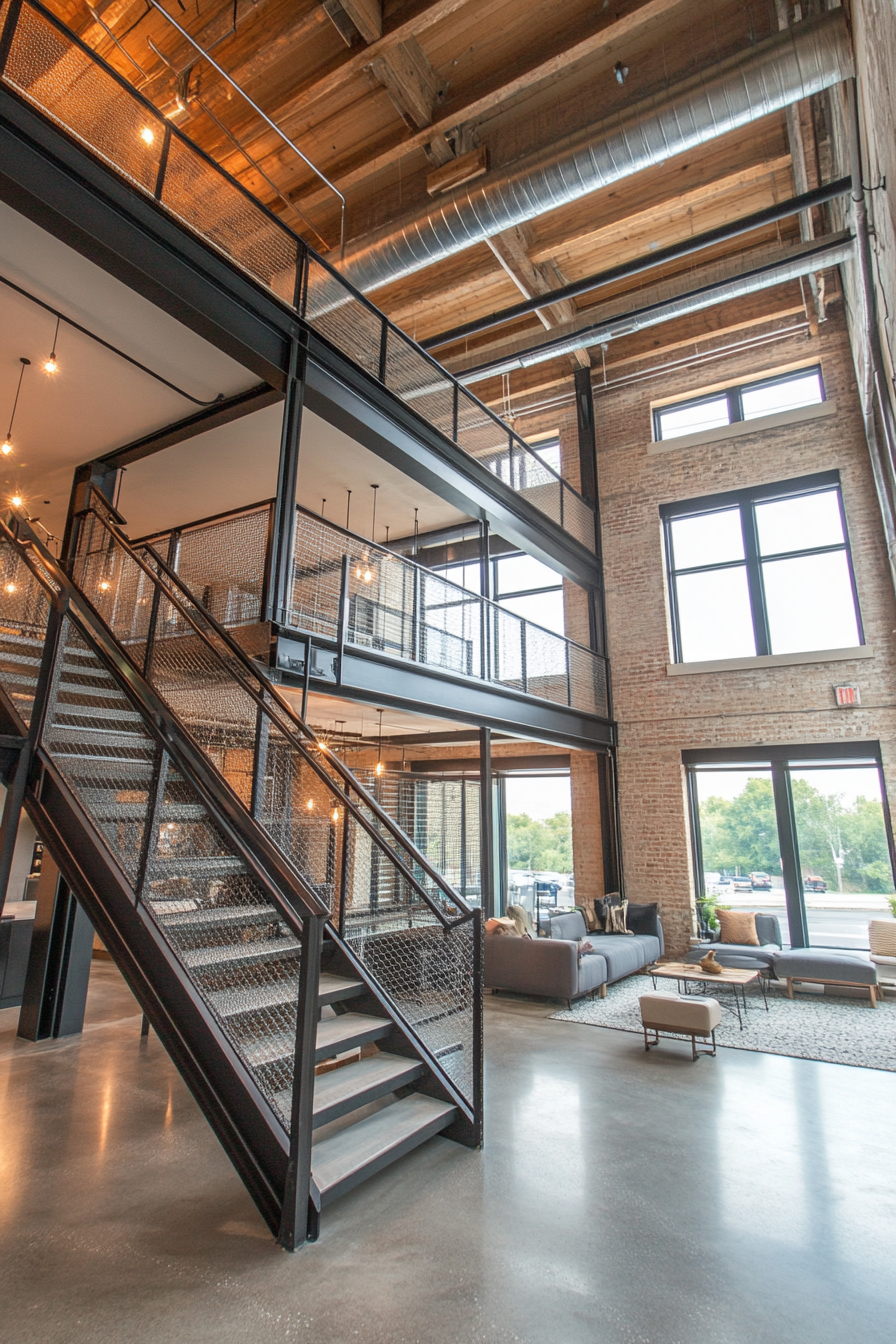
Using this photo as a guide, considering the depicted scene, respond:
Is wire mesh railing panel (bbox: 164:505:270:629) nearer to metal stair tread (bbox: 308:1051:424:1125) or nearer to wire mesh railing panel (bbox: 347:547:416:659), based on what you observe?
wire mesh railing panel (bbox: 347:547:416:659)

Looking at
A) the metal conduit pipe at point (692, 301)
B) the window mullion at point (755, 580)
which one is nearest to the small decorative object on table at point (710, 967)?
the window mullion at point (755, 580)

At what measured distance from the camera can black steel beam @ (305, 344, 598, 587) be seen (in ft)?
18.7

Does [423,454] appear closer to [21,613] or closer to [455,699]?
[455,699]

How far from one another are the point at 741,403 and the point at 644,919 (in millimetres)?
7519

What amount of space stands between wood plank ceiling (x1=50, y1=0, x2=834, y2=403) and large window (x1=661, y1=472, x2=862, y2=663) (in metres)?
3.15

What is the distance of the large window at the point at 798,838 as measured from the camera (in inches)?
322

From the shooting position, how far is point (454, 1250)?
8.78 feet

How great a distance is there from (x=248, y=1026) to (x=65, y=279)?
4.83 metres

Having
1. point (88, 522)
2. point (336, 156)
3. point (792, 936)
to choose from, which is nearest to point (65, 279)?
point (88, 522)

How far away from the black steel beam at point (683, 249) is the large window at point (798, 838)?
5.98m

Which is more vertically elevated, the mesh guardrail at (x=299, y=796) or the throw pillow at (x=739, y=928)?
the mesh guardrail at (x=299, y=796)

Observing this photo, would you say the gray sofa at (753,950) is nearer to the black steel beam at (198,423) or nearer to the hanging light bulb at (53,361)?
the black steel beam at (198,423)

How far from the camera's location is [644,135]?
5691 millimetres

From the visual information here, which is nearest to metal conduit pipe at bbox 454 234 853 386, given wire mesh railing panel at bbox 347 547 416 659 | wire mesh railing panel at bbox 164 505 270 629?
wire mesh railing panel at bbox 347 547 416 659
